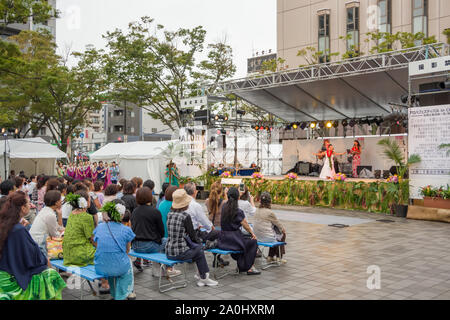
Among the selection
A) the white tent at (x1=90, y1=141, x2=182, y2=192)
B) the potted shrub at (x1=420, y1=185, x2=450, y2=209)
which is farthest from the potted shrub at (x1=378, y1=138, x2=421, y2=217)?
the white tent at (x1=90, y1=141, x2=182, y2=192)

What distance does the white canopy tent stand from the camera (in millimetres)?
18797

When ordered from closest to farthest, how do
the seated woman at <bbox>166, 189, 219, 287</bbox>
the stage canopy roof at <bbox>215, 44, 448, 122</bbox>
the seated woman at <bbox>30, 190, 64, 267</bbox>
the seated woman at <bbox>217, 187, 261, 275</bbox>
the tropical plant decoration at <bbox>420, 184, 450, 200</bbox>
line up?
the seated woman at <bbox>30, 190, 64, 267</bbox>
the seated woman at <bbox>166, 189, 219, 287</bbox>
the seated woman at <bbox>217, 187, 261, 275</bbox>
the tropical plant decoration at <bbox>420, 184, 450, 200</bbox>
the stage canopy roof at <bbox>215, 44, 448, 122</bbox>

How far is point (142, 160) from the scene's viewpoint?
19.0 meters

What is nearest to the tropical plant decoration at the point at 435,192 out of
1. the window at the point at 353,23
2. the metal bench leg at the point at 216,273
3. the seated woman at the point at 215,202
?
the seated woman at the point at 215,202

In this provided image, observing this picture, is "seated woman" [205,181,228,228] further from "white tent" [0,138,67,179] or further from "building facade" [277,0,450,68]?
"building facade" [277,0,450,68]

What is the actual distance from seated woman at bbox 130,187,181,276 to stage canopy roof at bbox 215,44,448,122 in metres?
9.00

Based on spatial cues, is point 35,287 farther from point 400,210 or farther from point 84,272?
point 400,210

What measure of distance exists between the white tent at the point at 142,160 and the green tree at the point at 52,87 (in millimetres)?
5541

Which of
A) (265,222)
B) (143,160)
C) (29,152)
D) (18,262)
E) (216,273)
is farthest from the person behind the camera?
(143,160)

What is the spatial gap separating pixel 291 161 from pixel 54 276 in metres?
19.2

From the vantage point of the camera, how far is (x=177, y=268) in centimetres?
618

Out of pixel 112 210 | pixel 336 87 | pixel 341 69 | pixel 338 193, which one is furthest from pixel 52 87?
pixel 112 210

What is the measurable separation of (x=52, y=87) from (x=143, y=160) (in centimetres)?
872

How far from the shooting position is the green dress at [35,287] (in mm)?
3396
